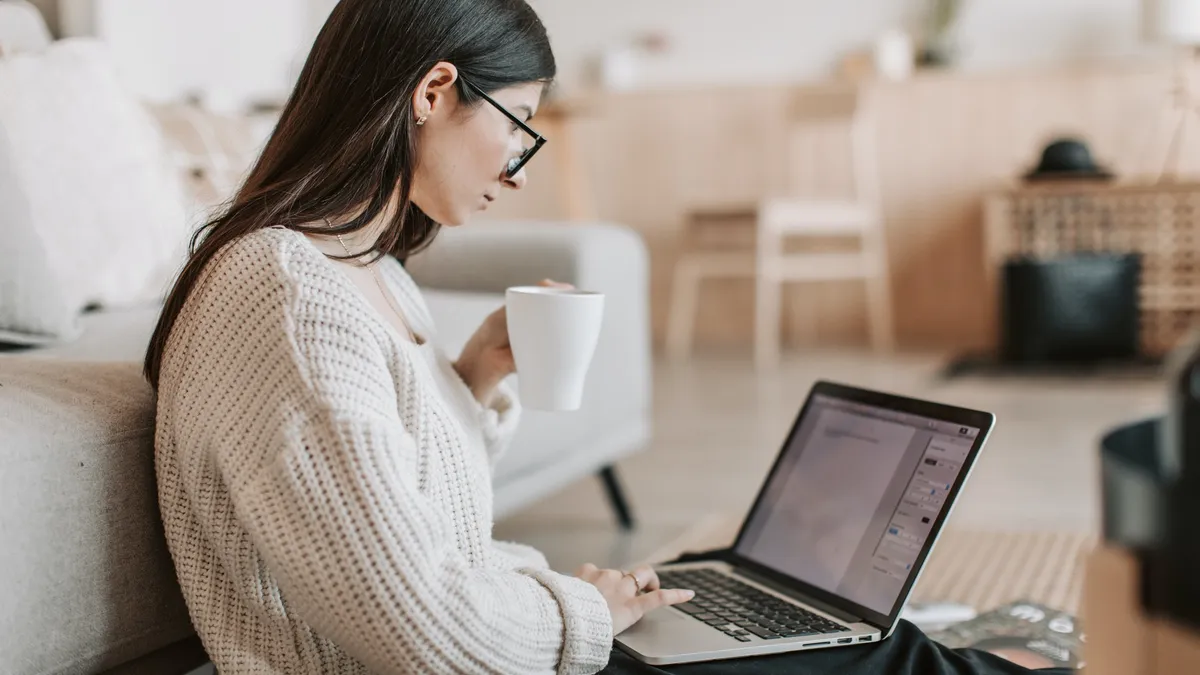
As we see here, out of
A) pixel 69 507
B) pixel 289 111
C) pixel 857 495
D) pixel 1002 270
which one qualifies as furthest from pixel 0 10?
pixel 1002 270

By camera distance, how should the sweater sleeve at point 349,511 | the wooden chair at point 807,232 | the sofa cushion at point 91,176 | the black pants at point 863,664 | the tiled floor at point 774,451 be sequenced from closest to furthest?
the sweater sleeve at point 349,511, the black pants at point 863,664, the sofa cushion at point 91,176, the tiled floor at point 774,451, the wooden chair at point 807,232

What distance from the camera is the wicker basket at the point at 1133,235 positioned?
4.14 m

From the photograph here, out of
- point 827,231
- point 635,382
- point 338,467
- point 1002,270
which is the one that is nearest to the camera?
point 338,467

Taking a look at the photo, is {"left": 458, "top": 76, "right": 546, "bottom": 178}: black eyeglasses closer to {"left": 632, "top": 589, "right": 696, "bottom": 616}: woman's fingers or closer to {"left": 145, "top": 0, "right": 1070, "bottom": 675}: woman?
{"left": 145, "top": 0, "right": 1070, "bottom": 675}: woman

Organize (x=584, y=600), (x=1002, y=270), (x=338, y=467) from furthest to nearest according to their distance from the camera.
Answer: (x=1002, y=270) → (x=584, y=600) → (x=338, y=467)

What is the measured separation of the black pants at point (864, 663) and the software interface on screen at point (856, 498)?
0.13 ft

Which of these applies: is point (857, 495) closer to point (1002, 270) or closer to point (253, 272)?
point (253, 272)

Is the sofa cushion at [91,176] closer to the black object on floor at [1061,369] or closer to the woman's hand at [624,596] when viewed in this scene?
the woman's hand at [624,596]

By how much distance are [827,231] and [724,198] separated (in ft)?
1.50

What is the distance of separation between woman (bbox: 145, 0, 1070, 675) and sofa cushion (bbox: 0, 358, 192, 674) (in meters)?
0.04

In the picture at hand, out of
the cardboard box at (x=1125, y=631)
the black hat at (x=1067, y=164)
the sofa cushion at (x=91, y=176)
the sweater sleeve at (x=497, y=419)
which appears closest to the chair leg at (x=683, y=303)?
the black hat at (x=1067, y=164)

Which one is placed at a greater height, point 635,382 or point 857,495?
point 857,495

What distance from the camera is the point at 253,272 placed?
0.79 m

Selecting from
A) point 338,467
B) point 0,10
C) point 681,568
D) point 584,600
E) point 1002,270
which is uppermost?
point 0,10
